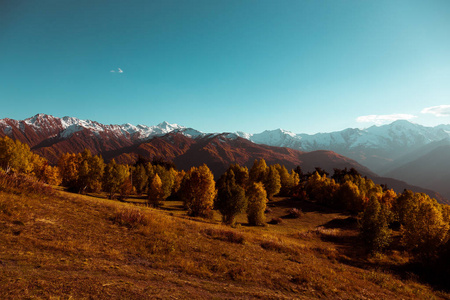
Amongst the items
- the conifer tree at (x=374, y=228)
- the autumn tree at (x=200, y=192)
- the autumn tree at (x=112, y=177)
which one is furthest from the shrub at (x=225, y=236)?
the autumn tree at (x=112, y=177)

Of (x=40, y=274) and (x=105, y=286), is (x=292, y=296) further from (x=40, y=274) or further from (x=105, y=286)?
(x=40, y=274)

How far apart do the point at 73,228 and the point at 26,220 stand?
108 inches

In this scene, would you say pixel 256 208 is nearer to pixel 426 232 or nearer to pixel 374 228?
pixel 374 228

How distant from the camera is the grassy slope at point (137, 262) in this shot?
27.1 feet

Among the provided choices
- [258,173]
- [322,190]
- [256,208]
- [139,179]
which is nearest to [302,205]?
[322,190]

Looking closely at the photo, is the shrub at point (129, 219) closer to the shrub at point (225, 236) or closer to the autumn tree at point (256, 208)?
the shrub at point (225, 236)

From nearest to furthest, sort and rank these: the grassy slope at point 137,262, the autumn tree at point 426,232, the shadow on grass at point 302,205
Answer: the grassy slope at point 137,262 < the autumn tree at point 426,232 < the shadow on grass at point 302,205

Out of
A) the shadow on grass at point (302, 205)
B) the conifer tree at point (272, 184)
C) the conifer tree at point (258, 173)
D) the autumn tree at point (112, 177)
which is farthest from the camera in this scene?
the conifer tree at point (258, 173)

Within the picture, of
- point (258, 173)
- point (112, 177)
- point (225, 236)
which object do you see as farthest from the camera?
point (258, 173)

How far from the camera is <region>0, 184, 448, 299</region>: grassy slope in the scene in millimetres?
8250

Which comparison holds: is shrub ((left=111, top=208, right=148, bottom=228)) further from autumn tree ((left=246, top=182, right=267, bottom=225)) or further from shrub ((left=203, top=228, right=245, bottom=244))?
autumn tree ((left=246, top=182, right=267, bottom=225))

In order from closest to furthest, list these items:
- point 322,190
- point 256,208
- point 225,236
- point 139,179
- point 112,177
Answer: point 225,236
point 256,208
point 112,177
point 139,179
point 322,190

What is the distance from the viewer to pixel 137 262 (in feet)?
38.6

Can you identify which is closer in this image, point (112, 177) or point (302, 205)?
point (112, 177)
